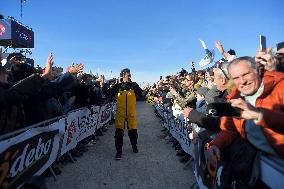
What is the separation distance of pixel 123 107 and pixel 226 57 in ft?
13.3

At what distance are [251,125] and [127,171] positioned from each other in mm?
4849

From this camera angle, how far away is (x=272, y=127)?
2.56 meters

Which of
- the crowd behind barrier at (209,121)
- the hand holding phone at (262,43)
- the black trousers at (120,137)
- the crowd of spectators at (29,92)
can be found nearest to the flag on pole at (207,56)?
the crowd behind barrier at (209,121)

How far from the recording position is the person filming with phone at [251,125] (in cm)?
283

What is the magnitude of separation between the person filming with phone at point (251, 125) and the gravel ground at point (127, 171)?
10.00 ft

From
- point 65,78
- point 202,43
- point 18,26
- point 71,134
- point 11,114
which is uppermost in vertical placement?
point 18,26

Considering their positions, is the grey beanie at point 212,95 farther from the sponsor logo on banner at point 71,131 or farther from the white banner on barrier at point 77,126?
the sponsor logo on banner at point 71,131

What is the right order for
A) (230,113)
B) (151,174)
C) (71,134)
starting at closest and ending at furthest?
(230,113) < (151,174) < (71,134)

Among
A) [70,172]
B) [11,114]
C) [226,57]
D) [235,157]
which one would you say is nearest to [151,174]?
[70,172]

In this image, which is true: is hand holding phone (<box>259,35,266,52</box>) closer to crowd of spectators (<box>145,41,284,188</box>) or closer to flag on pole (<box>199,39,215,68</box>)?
crowd of spectators (<box>145,41,284,188</box>)

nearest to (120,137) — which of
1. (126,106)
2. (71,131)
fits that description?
(126,106)

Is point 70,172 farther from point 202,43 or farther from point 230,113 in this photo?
point 202,43

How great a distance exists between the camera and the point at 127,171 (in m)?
7.62

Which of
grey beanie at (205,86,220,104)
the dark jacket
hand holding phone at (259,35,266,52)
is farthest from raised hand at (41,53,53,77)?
hand holding phone at (259,35,266,52)
